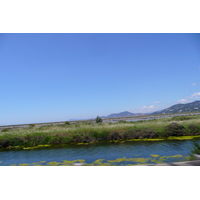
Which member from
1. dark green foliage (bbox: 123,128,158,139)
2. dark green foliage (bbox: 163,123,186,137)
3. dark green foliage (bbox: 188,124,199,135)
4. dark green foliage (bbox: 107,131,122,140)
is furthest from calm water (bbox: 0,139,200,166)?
dark green foliage (bbox: 188,124,199,135)

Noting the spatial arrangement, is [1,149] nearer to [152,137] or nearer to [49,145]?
[49,145]

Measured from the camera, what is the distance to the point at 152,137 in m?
11.5

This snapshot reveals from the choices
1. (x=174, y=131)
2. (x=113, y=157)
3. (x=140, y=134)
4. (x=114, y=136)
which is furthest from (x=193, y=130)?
(x=113, y=157)

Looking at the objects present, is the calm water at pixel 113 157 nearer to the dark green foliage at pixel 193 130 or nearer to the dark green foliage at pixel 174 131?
the dark green foliage at pixel 174 131

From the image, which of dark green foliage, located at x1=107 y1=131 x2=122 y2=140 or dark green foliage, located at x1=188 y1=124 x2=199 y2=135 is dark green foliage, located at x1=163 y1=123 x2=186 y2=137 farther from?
dark green foliage, located at x1=107 y1=131 x2=122 y2=140

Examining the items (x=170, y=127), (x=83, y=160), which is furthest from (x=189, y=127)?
(x=83, y=160)

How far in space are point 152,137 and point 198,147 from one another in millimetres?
6655

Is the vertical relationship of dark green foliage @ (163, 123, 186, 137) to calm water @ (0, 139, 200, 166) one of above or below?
above

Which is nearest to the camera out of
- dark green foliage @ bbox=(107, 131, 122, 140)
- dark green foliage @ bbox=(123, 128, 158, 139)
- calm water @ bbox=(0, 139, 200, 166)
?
calm water @ bbox=(0, 139, 200, 166)

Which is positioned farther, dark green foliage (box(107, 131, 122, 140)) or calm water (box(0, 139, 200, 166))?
dark green foliage (box(107, 131, 122, 140))

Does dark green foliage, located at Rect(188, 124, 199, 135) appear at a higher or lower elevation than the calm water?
higher

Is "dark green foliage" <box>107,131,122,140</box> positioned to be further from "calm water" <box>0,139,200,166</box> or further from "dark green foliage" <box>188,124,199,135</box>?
"dark green foliage" <box>188,124,199,135</box>

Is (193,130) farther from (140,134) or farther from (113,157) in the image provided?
(113,157)

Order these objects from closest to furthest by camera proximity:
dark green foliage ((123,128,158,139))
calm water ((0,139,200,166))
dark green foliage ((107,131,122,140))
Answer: calm water ((0,139,200,166))
dark green foliage ((123,128,158,139))
dark green foliage ((107,131,122,140))
